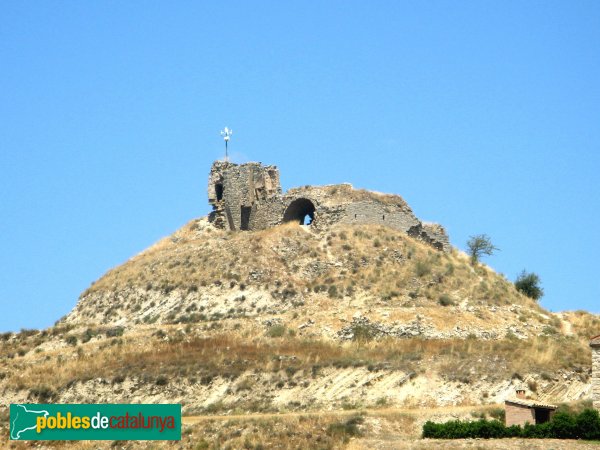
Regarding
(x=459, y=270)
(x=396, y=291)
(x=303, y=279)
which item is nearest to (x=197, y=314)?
(x=303, y=279)

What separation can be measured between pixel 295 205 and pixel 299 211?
0.81m

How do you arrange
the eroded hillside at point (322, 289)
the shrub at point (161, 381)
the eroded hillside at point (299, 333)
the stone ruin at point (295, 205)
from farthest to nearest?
the stone ruin at point (295, 205) < the eroded hillside at point (322, 289) < the shrub at point (161, 381) < the eroded hillside at point (299, 333)

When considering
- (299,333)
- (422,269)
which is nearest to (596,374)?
A: (299,333)

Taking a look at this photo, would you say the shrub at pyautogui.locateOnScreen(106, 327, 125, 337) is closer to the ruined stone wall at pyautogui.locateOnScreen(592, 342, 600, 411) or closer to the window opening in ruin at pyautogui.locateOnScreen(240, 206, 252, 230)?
the window opening in ruin at pyautogui.locateOnScreen(240, 206, 252, 230)

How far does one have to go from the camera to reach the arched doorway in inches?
2965

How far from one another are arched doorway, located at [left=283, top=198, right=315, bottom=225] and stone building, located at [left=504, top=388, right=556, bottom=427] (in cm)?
2875

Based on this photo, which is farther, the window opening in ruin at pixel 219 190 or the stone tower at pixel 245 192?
the window opening in ruin at pixel 219 190

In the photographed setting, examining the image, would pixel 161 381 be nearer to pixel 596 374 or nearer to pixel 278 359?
pixel 278 359

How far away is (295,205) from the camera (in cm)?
7575

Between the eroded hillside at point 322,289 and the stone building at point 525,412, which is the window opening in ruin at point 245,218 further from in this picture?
the stone building at point 525,412

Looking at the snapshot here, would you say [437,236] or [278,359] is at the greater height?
[437,236]

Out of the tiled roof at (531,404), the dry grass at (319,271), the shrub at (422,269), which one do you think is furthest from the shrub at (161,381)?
the shrub at (422,269)

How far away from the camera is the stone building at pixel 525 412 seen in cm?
4731

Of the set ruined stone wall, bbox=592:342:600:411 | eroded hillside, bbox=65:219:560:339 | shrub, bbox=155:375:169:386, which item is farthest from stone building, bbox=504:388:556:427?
shrub, bbox=155:375:169:386
